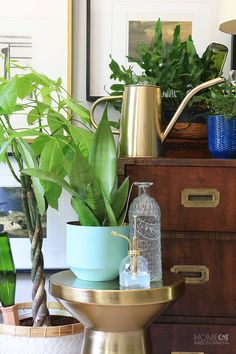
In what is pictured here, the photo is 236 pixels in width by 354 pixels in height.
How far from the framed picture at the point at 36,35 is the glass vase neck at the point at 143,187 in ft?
1.51

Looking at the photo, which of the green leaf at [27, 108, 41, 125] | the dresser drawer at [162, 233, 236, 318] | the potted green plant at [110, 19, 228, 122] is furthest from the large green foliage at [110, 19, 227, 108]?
the dresser drawer at [162, 233, 236, 318]

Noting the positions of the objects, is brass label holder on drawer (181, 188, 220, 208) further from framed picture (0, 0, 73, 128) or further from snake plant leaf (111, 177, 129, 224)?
framed picture (0, 0, 73, 128)

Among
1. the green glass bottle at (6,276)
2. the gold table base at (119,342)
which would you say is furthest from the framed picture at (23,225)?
the gold table base at (119,342)

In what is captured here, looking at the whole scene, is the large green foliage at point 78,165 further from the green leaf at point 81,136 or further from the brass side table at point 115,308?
Answer: the brass side table at point 115,308

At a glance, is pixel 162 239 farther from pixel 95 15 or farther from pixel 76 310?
pixel 95 15

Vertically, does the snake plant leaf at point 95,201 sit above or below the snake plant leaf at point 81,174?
below

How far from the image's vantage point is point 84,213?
960 millimetres

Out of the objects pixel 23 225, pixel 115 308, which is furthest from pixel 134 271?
pixel 23 225

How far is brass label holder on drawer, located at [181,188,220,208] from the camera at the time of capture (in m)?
1.01

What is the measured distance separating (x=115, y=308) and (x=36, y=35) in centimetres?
76

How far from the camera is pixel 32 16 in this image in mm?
1332

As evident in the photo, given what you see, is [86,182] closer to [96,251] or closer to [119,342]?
[96,251]

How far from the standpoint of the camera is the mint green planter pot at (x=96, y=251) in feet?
3.06

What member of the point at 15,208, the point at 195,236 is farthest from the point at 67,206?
the point at 195,236
